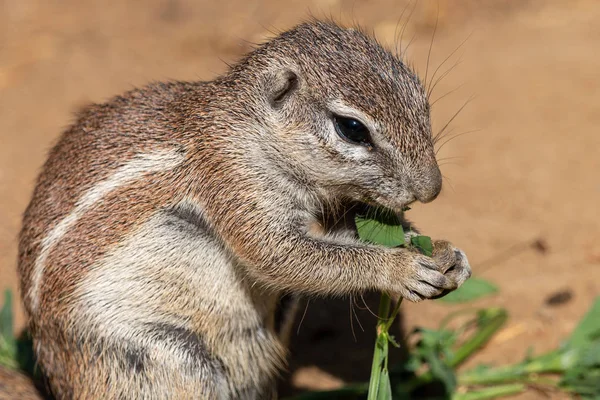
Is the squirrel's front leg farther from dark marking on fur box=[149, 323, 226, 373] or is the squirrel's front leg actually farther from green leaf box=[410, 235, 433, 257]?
dark marking on fur box=[149, 323, 226, 373]

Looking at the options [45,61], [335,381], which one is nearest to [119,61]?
[45,61]

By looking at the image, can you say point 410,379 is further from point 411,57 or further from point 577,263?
point 411,57

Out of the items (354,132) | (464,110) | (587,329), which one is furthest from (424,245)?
(464,110)

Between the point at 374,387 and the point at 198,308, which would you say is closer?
the point at 374,387

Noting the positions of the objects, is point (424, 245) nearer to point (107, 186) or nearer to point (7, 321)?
point (107, 186)

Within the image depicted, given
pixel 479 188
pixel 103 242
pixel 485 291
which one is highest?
pixel 479 188

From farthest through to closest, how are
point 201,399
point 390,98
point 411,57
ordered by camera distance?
point 411,57, point 201,399, point 390,98

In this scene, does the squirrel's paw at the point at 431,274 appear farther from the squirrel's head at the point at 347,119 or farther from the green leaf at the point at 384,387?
the green leaf at the point at 384,387

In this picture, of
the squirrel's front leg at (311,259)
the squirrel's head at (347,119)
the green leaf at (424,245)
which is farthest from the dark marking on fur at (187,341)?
the green leaf at (424,245)
